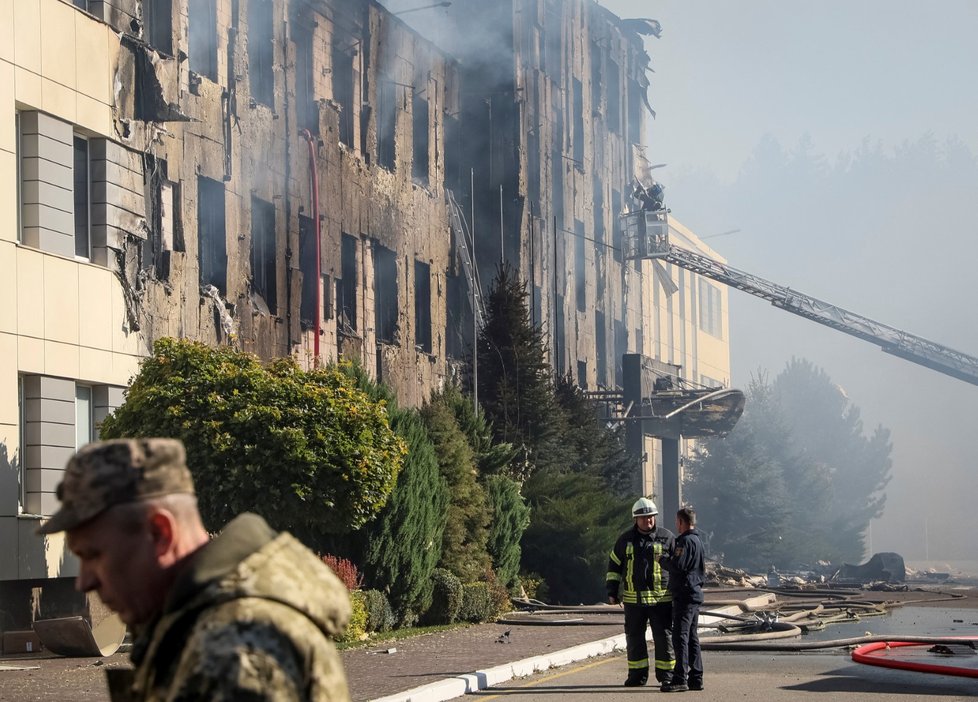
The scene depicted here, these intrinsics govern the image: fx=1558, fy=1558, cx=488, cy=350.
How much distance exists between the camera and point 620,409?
58.4 m

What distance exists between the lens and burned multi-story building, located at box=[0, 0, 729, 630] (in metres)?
21.2

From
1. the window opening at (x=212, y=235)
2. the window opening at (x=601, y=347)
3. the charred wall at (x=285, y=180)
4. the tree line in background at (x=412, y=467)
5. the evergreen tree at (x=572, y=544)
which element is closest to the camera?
the tree line in background at (x=412, y=467)

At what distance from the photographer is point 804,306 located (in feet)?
235

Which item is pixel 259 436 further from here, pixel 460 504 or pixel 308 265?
pixel 308 265

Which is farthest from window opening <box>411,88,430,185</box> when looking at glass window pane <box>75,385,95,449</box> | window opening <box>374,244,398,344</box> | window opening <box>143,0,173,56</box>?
glass window pane <box>75,385,95,449</box>

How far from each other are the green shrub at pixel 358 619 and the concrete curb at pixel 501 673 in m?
3.35

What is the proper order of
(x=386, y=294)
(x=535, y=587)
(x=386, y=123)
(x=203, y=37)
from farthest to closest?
1. (x=386, y=123)
2. (x=386, y=294)
3. (x=535, y=587)
4. (x=203, y=37)

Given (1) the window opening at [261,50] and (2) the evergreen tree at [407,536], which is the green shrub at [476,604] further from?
(1) the window opening at [261,50]

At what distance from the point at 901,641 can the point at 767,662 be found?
2.05m

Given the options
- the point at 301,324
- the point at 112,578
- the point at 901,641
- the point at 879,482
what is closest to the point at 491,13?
the point at 301,324

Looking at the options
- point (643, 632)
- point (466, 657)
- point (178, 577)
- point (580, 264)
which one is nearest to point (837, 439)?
point (580, 264)

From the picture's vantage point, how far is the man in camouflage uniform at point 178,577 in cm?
271

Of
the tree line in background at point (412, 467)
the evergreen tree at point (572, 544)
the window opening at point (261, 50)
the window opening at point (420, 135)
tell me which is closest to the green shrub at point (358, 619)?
the tree line in background at point (412, 467)

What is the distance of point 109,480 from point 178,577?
213 mm
